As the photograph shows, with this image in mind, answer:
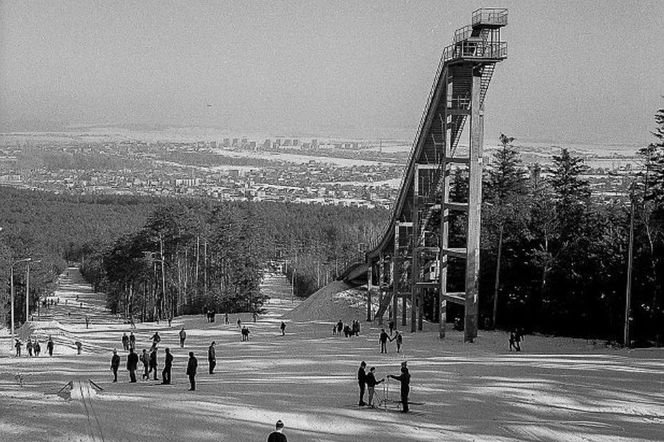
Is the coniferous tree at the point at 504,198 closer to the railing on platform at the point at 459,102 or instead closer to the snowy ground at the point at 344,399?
the railing on platform at the point at 459,102

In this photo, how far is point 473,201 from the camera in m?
35.4

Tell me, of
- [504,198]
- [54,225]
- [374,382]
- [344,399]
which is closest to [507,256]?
[504,198]

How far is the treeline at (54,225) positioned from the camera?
89594 millimetres

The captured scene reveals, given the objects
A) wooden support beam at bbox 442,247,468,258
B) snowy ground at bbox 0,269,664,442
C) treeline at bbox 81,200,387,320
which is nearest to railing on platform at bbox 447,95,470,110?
wooden support beam at bbox 442,247,468,258

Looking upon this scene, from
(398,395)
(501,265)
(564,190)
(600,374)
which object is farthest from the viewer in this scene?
(564,190)

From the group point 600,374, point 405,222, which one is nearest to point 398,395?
point 600,374

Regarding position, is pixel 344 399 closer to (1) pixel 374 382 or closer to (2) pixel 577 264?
(1) pixel 374 382

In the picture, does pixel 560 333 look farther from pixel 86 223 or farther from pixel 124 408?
pixel 86 223

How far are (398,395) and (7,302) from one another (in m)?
64.6

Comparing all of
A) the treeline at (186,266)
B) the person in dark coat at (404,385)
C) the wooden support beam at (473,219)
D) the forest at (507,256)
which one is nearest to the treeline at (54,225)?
the forest at (507,256)

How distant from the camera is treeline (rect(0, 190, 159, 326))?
89.6 metres

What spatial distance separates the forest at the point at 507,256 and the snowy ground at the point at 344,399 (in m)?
8.39

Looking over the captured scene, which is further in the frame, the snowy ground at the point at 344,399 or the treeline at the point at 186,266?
the treeline at the point at 186,266

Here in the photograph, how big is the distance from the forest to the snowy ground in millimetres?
8389
